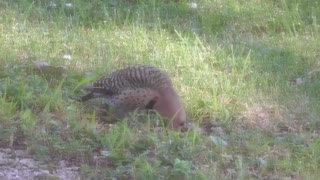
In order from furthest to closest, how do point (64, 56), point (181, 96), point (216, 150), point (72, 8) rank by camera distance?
point (72, 8) → point (64, 56) → point (181, 96) → point (216, 150)

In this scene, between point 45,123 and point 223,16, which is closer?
point 45,123

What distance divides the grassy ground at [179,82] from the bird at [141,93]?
0.13 m

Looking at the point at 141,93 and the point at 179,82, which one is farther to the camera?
the point at 179,82

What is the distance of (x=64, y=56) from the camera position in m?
7.84

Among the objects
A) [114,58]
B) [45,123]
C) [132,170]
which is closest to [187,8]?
[114,58]

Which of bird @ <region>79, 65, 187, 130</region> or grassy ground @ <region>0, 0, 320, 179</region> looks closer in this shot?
grassy ground @ <region>0, 0, 320, 179</region>

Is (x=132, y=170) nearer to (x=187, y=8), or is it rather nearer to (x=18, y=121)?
(x=18, y=121)

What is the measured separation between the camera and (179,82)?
7.39 m

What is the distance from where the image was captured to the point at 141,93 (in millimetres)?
6617

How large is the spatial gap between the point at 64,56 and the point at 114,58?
46 cm

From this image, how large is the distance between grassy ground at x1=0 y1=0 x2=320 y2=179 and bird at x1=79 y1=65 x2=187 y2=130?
5.2 inches

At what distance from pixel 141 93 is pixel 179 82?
2.76 ft

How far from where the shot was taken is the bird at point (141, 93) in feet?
21.3

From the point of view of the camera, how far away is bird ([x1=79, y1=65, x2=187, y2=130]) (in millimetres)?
6488
